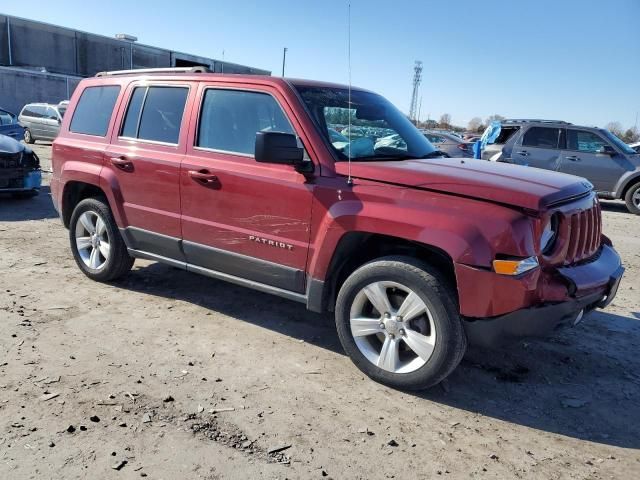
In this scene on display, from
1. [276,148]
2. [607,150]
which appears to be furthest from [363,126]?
[607,150]

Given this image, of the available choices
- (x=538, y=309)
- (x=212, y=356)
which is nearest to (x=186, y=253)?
(x=212, y=356)

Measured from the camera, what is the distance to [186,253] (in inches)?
177

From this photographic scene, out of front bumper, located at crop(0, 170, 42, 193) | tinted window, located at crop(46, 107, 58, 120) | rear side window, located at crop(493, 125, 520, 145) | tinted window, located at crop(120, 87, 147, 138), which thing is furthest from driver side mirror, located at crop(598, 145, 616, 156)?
tinted window, located at crop(46, 107, 58, 120)

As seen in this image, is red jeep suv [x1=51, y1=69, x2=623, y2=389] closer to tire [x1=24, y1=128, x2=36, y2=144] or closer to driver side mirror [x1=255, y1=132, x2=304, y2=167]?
driver side mirror [x1=255, y1=132, x2=304, y2=167]

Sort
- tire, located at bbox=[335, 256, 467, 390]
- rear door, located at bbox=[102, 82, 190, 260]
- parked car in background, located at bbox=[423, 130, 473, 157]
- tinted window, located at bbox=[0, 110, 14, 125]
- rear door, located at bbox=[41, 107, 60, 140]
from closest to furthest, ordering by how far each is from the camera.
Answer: tire, located at bbox=[335, 256, 467, 390], rear door, located at bbox=[102, 82, 190, 260], tinted window, located at bbox=[0, 110, 14, 125], parked car in background, located at bbox=[423, 130, 473, 157], rear door, located at bbox=[41, 107, 60, 140]

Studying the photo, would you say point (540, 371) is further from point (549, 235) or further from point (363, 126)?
point (363, 126)

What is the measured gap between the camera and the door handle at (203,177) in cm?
414

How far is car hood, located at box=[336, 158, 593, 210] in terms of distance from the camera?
3121mm

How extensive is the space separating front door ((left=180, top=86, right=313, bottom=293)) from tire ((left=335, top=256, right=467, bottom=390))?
49 centimetres

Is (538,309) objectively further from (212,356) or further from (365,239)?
(212,356)

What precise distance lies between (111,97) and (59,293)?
6.31 ft

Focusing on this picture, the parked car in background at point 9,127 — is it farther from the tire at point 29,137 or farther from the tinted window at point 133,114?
the tinted window at point 133,114

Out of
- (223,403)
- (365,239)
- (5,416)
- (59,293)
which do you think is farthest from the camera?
(59,293)

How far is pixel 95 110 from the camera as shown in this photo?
5258 mm
